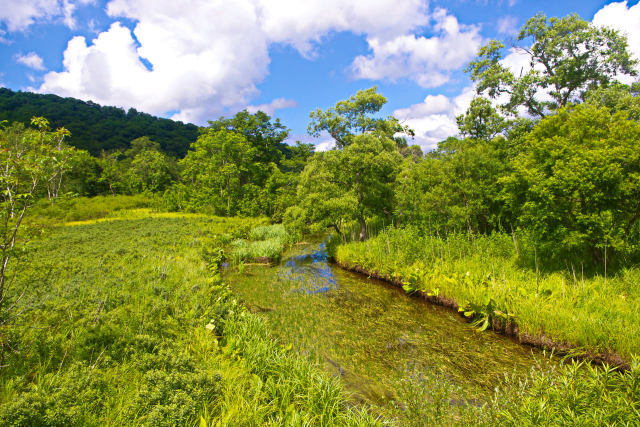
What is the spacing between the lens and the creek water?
587 centimetres

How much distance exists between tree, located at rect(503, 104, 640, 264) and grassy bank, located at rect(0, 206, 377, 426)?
8.04 meters

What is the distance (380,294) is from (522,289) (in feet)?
15.6

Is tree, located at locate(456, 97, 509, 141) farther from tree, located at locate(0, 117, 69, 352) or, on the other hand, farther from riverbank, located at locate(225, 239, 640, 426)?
tree, located at locate(0, 117, 69, 352)

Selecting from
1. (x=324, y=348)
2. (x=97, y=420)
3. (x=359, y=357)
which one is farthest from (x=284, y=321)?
(x=97, y=420)

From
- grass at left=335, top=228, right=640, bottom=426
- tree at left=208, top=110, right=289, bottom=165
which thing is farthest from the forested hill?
grass at left=335, top=228, right=640, bottom=426

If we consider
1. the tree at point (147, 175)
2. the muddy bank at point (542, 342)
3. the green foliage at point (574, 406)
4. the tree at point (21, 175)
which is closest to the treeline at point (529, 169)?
the muddy bank at point (542, 342)

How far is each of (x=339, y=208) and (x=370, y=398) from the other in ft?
33.2

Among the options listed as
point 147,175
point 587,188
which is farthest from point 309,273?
point 147,175

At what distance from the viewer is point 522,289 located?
7.75 meters

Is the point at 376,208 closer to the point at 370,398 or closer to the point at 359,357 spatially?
the point at 359,357

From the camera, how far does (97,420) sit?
3482mm

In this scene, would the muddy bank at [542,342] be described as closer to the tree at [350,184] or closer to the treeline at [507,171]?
the treeline at [507,171]

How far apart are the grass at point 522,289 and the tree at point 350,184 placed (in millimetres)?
3674

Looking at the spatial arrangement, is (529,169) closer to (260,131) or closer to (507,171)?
(507,171)
